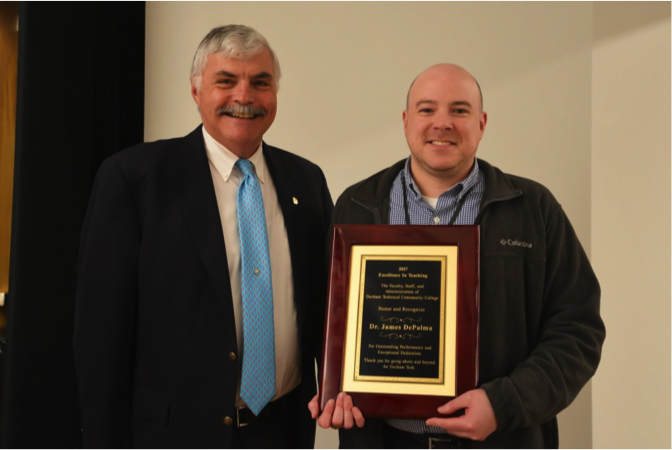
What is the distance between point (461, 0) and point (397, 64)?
0.42 metres

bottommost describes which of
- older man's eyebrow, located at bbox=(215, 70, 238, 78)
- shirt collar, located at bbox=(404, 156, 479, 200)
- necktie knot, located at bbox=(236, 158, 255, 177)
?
shirt collar, located at bbox=(404, 156, 479, 200)

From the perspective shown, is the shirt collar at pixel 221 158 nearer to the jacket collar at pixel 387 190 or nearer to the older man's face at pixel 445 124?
the jacket collar at pixel 387 190

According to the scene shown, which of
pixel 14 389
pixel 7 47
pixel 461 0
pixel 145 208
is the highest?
pixel 461 0

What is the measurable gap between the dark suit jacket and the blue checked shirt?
553 millimetres

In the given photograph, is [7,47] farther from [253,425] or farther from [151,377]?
[253,425]

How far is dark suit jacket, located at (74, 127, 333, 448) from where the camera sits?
78.2 inches

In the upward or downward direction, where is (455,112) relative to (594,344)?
upward

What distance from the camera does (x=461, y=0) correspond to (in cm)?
316

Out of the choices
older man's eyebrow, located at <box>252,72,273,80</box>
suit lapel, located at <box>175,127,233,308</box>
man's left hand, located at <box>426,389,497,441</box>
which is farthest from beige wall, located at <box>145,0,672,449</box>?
man's left hand, located at <box>426,389,497,441</box>

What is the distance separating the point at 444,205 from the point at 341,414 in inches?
27.0

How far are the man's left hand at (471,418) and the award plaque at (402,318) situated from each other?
3 cm

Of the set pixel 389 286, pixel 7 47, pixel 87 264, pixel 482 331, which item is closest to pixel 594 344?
pixel 482 331

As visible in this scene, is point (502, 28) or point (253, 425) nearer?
point (253, 425)

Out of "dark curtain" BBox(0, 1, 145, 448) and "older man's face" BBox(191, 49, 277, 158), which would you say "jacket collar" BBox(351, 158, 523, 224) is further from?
"dark curtain" BBox(0, 1, 145, 448)
